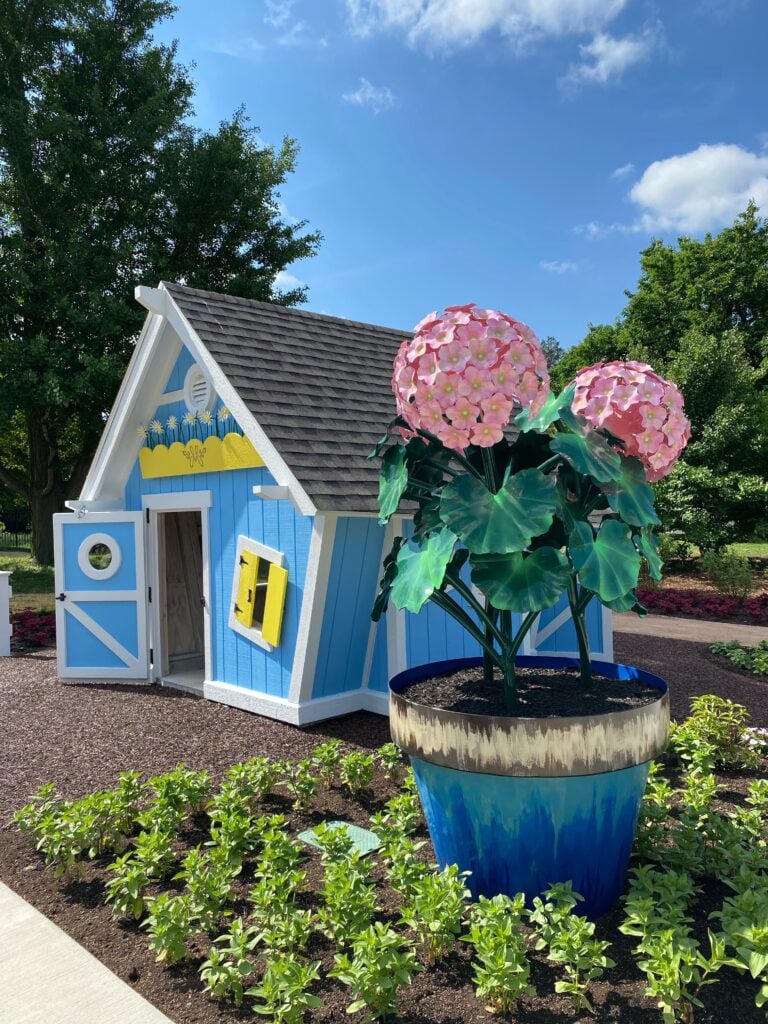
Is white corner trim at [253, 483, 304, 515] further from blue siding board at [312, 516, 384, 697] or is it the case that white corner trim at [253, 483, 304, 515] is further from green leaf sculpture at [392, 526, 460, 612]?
green leaf sculpture at [392, 526, 460, 612]

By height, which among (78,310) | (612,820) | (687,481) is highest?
(78,310)

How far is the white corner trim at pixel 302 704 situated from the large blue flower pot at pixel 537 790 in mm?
3095

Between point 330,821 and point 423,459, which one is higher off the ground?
point 423,459

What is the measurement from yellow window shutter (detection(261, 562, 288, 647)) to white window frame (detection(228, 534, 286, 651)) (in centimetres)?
7

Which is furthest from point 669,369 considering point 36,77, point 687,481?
point 36,77

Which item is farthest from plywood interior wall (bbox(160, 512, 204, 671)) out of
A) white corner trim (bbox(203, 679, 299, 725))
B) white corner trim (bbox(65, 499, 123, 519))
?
white corner trim (bbox(203, 679, 299, 725))

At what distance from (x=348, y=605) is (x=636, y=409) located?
147 inches

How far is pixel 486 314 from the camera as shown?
3.20 meters

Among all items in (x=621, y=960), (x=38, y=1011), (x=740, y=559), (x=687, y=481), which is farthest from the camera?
(x=687, y=481)

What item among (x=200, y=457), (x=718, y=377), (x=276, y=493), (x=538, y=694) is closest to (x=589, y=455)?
(x=538, y=694)

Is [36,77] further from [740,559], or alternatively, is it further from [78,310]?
[740,559]

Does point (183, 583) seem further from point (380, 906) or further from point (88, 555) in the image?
point (380, 906)

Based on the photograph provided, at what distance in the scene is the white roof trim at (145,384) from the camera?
20.6ft

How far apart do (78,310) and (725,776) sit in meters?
17.0
